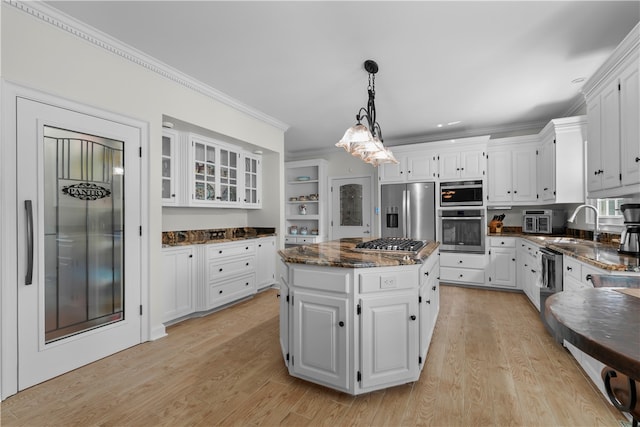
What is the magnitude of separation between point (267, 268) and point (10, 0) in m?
3.65

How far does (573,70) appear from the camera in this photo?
2.94 meters

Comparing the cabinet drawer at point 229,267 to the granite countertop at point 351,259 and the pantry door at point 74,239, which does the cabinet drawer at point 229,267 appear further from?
the granite countertop at point 351,259

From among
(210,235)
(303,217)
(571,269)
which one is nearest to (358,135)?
(571,269)

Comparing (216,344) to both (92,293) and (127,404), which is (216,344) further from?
(92,293)

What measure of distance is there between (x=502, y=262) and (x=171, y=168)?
4.83m

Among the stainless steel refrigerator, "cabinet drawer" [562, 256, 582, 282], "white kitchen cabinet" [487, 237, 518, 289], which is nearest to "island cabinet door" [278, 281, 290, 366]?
"cabinet drawer" [562, 256, 582, 282]

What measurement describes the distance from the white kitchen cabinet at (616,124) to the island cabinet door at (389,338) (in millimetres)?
1850

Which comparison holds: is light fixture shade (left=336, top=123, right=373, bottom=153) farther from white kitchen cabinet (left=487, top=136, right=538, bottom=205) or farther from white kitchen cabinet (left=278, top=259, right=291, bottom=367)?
white kitchen cabinet (left=487, top=136, right=538, bottom=205)

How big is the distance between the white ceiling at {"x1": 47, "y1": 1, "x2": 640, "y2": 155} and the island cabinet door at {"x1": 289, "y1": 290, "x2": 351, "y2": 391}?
6.62 feet

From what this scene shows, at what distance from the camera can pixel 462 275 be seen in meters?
4.69

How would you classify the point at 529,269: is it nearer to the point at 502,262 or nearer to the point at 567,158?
the point at 502,262

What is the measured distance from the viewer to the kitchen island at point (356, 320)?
1841 mm

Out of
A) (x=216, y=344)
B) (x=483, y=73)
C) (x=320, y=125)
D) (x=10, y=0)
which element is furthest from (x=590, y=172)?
(x=10, y=0)

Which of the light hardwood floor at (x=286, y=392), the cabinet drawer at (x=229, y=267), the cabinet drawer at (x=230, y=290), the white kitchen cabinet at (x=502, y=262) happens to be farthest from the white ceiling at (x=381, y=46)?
the light hardwood floor at (x=286, y=392)
